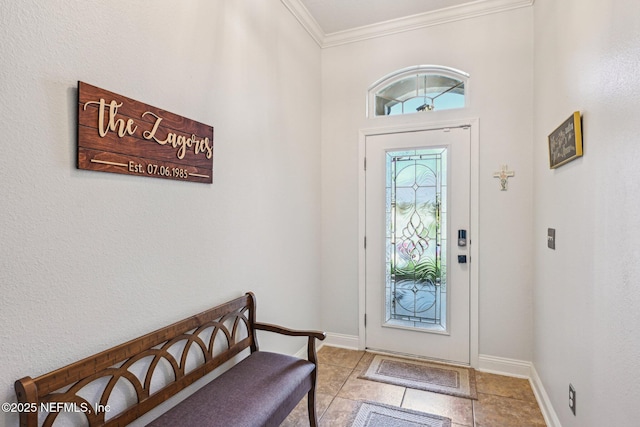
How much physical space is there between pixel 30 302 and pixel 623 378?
6.82 feet

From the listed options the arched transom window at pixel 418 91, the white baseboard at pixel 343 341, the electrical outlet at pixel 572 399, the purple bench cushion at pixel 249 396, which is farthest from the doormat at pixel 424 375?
the arched transom window at pixel 418 91

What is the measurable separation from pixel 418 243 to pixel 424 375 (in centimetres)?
113

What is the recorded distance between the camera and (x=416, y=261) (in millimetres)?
3047

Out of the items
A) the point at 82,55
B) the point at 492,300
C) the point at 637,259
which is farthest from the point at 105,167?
the point at 492,300

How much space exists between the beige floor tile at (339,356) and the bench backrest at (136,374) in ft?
4.00

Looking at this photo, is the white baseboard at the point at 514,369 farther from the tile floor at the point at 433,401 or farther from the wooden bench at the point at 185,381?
the wooden bench at the point at 185,381

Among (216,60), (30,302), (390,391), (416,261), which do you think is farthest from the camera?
(416,261)

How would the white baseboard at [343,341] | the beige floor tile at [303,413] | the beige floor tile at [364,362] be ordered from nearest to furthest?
the beige floor tile at [303,413] → the beige floor tile at [364,362] → the white baseboard at [343,341]

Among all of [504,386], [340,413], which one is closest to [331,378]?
[340,413]

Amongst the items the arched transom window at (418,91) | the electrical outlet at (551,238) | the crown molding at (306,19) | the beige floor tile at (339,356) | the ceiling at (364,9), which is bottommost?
the beige floor tile at (339,356)

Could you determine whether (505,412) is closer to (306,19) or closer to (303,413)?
(303,413)

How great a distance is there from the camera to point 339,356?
10.2 ft

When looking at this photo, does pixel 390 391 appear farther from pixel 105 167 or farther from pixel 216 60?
pixel 216 60

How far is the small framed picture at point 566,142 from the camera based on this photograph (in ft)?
5.20
